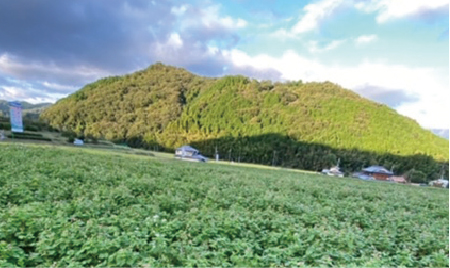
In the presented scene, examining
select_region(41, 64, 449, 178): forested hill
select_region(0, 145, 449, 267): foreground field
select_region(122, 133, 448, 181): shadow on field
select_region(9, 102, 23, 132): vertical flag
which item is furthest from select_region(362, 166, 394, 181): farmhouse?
select_region(0, 145, 449, 267): foreground field

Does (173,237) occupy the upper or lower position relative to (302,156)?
upper

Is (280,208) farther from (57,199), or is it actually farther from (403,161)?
(403,161)

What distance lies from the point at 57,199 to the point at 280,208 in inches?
148

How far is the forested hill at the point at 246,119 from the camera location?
6856 cm

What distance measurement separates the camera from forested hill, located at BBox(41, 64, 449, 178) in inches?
2699

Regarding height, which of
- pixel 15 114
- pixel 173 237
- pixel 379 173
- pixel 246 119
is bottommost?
pixel 379 173

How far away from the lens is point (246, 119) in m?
81.7

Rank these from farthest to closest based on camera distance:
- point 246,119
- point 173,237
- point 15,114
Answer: point 246,119 < point 15,114 < point 173,237

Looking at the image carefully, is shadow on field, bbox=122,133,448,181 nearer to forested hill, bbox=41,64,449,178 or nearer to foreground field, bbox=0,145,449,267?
forested hill, bbox=41,64,449,178

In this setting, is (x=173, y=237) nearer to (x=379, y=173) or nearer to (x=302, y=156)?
(x=379, y=173)

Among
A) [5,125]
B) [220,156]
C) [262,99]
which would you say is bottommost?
[220,156]

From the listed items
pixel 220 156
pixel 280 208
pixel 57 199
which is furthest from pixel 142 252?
pixel 220 156

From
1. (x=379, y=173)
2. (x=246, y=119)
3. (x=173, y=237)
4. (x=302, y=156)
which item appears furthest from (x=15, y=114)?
(x=246, y=119)

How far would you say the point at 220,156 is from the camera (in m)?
67.4
